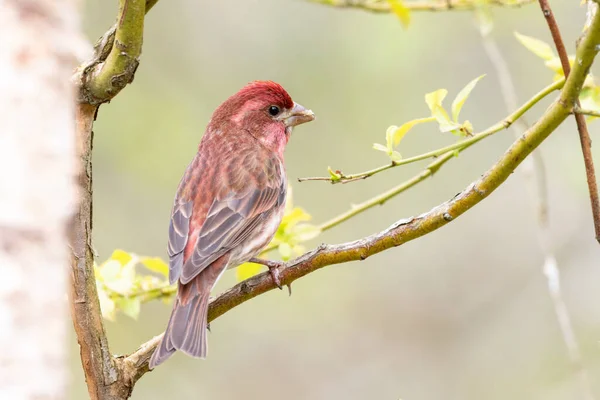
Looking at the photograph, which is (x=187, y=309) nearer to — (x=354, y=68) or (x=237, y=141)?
(x=237, y=141)

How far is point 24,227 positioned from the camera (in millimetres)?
1618

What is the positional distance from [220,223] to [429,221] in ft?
5.13

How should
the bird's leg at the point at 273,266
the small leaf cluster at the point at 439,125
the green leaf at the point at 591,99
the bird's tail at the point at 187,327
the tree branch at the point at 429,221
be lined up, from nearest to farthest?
the tree branch at the point at 429,221 < the green leaf at the point at 591,99 < the small leaf cluster at the point at 439,125 < the bird's tail at the point at 187,327 < the bird's leg at the point at 273,266

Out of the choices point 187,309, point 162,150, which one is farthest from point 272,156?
point 162,150

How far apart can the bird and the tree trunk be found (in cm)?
185

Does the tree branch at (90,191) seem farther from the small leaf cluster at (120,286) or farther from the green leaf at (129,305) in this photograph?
the green leaf at (129,305)

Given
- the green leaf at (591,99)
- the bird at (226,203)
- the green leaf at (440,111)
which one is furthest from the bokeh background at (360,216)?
the green leaf at (591,99)

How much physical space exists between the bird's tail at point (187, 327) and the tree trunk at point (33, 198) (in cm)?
182

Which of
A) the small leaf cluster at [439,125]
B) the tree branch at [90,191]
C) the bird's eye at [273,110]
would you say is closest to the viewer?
the tree branch at [90,191]

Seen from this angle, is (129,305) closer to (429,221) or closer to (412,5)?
(429,221)

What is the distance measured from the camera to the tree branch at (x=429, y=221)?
2627 millimetres

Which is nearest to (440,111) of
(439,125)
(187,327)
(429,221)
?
(439,125)

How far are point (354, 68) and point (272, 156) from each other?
2.66 meters

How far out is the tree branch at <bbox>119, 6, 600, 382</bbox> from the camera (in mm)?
2627
